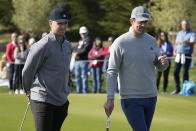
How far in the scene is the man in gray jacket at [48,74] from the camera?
568 centimetres

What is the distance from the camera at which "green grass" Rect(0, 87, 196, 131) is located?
909 cm

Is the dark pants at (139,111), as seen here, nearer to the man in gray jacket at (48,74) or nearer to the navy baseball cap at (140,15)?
the man in gray jacket at (48,74)

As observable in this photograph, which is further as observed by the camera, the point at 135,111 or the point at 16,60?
the point at 16,60

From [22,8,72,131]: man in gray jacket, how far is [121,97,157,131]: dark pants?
80 centimetres

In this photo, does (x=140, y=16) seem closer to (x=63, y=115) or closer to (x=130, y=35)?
(x=130, y=35)

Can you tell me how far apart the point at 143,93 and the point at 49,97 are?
113cm

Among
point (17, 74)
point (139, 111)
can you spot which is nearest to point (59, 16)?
point (139, 111)

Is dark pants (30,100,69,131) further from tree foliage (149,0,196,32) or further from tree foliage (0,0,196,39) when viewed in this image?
tree foliage (0,0,196,39)

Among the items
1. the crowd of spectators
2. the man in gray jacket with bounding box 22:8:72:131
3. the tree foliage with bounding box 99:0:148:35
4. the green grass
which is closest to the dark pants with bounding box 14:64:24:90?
the crowd of spectators

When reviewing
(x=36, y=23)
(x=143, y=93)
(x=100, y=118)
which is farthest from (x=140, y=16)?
(x=36, y=23)

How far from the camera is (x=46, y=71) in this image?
5.72m

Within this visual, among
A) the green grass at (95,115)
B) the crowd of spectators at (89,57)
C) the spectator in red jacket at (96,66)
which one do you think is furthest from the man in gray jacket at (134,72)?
the spectator in red jacket at (96,66)

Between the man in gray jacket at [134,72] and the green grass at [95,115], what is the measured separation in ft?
10.3

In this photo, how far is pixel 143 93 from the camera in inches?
228
